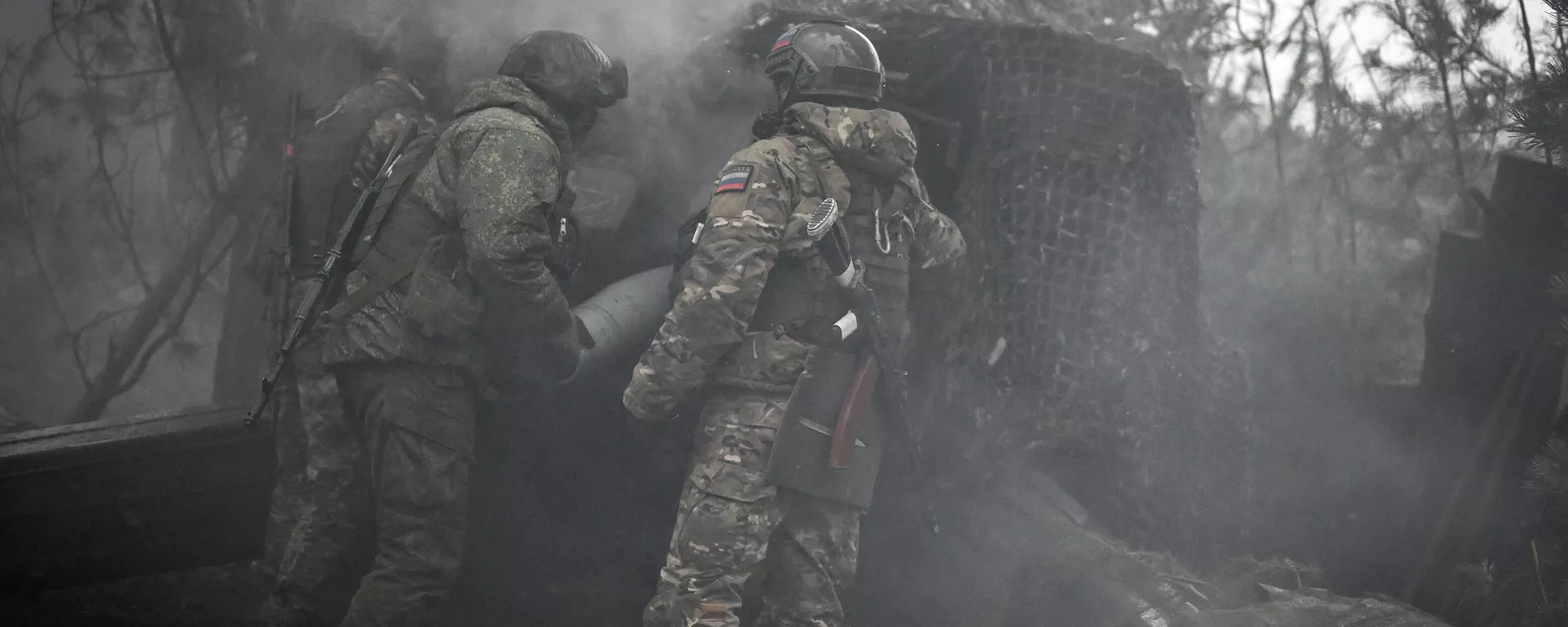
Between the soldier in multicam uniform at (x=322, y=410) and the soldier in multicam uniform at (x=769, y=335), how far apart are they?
3.97ft

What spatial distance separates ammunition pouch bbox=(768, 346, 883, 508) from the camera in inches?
146

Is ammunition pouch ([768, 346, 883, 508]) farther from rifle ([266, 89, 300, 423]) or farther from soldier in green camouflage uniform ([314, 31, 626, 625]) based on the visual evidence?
rifle ([266, 89, 300, 423])

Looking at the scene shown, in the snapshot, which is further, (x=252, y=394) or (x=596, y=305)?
(x=252, y=394)

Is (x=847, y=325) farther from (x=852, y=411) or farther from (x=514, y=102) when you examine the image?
(x=514, y=102)

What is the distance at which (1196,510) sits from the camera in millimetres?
5543

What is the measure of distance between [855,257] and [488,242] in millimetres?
1270

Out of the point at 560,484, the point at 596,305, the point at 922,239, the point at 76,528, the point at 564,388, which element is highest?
the point at 922,239

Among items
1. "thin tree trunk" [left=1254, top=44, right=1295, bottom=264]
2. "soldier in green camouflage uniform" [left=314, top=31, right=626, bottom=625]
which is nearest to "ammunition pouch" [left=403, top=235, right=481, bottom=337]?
"soldier in green camouflage uniform" [left=314, top=31, right=626, bottom=625]

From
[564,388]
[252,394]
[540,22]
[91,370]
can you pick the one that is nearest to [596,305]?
[564,388]

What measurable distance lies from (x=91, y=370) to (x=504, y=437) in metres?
7.56

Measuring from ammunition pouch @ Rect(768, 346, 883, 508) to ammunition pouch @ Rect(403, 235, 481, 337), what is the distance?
1168 millimetres

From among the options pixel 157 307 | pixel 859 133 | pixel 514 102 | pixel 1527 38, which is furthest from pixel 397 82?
pixel 1527 38

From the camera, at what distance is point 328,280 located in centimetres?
404

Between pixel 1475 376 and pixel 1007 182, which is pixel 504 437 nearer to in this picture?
pixel 1007 182
